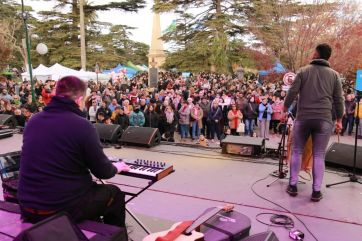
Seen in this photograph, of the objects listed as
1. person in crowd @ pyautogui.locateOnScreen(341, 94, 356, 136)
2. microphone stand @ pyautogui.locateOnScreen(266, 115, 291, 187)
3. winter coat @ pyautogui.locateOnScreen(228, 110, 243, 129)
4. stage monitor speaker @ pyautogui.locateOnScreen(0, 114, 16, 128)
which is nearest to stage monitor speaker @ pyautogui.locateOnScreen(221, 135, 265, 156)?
microphone stand @ pyautogui.locateOnScreen(266, 115, 291, 187)

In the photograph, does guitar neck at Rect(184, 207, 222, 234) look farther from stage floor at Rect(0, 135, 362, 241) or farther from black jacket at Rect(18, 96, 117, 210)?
black jacket at Rect(18, 96, 117, 210)

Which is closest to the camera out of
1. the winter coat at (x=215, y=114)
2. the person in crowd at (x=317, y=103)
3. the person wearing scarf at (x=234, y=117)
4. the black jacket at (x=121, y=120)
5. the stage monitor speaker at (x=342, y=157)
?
the person in crowd at (x=317, y=103)

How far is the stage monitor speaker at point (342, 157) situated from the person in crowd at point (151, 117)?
17.2 feet

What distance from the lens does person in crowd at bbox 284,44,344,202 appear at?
3.79 metres

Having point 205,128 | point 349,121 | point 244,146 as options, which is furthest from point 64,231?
point 349,121

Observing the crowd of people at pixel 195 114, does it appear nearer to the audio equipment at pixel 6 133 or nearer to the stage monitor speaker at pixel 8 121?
the stage monitor speaker at pixel 8 121

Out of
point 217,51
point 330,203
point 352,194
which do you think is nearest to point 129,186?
point 330,203

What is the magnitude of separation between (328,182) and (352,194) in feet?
1.64

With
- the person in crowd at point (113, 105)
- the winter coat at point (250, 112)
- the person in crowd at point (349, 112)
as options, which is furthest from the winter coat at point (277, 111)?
the person in crowd at point (113, 105)

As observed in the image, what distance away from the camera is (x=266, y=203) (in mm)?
4004

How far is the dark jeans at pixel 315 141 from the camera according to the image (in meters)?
3.85

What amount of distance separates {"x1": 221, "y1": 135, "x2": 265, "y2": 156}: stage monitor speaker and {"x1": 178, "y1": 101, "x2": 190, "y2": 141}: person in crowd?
4122 millimetres

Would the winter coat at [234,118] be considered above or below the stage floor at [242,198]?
above

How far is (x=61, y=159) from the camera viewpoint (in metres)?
2.34
